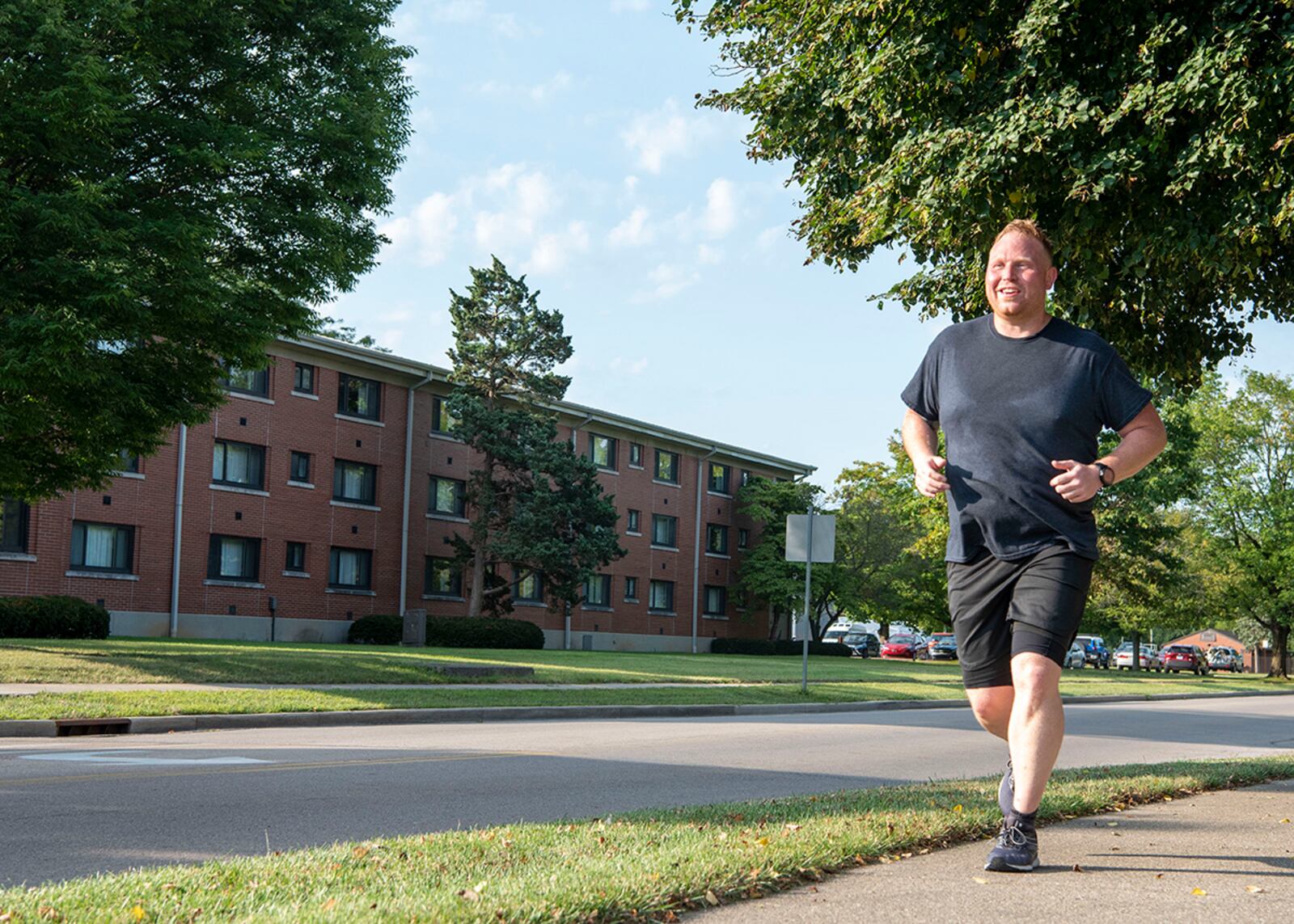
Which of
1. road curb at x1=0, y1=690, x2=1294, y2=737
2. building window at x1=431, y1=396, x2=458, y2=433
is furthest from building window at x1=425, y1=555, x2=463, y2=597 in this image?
road curb at x1=0, y1=690, x2=1294, y2=737

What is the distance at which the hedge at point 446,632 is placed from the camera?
38.8 metres

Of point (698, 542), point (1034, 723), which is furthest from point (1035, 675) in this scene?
point (698, 542)

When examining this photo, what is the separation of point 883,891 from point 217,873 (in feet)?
8.17

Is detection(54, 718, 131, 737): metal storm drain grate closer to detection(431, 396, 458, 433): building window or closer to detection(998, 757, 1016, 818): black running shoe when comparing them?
detection(998, 757, 1016, 818): black running shoe

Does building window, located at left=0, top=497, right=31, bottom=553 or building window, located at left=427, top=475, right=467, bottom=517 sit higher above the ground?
building window, located at left=427, top=475, right=467, bottom=517

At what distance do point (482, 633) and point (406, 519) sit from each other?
590 centimetres

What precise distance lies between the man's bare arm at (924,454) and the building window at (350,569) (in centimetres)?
3776

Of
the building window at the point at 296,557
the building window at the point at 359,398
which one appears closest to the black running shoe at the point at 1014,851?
the building window at the point at 296,557

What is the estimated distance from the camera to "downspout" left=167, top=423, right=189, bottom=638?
117 ft

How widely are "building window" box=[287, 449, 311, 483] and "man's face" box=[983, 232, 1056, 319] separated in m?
37.3

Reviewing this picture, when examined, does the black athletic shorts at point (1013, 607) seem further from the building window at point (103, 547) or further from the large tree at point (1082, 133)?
the building window at point (103, 547)

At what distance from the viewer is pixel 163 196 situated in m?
18.5

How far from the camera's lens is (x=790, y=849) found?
16.8ft

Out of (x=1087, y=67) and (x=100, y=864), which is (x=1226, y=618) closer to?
(x=1087, y=67)
